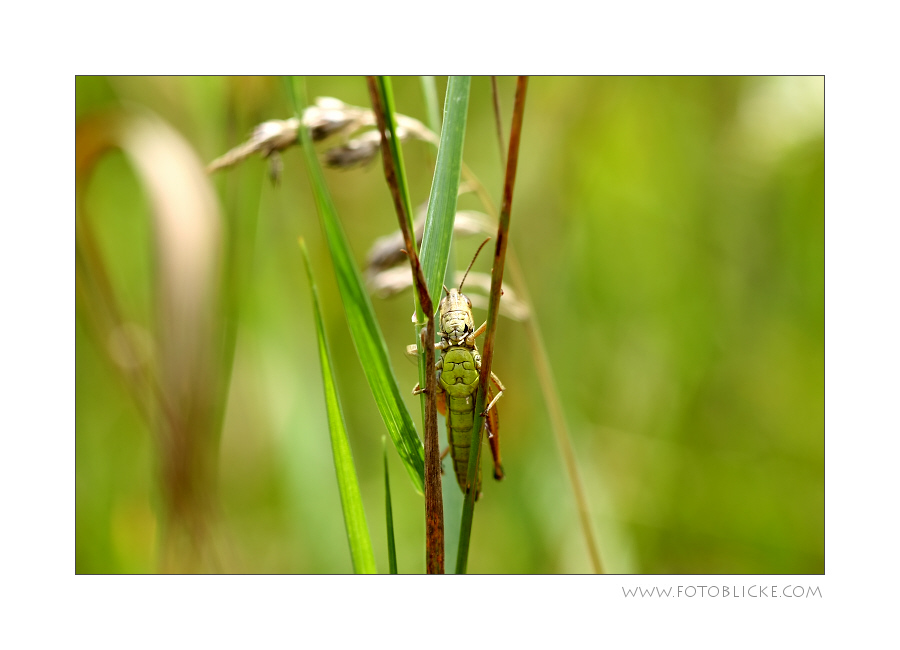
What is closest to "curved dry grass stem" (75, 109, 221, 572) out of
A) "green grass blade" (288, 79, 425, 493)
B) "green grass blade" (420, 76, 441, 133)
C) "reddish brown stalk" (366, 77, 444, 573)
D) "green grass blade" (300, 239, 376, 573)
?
"green grass blade" (300, 239, 376, 573)

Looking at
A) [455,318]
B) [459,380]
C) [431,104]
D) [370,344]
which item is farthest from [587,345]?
[370,344]

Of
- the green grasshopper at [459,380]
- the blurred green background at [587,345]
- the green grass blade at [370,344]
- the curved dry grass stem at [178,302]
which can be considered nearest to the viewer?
the green grass blade at [370,344]

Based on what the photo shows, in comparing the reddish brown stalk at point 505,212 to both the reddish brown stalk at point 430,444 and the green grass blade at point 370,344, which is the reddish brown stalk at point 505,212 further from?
the green grass blade at point 370,344

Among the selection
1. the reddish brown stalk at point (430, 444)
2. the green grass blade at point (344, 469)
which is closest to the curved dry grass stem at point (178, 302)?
the green grass blade at point (344, 469)

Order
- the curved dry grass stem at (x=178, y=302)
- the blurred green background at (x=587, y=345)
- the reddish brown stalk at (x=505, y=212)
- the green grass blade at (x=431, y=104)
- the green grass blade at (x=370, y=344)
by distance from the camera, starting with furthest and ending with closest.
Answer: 1. the blurred green background at (x=587, y=345)
2. the green grass blade at (x=431, y=104)
3. the curved dry grass stem at (x=178, y=302)
4. the green grass blade at (x=370, y=344)
5. the reddish brown stalk at (x=505, y=212)

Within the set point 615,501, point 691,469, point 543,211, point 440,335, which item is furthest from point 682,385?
point 440,335
